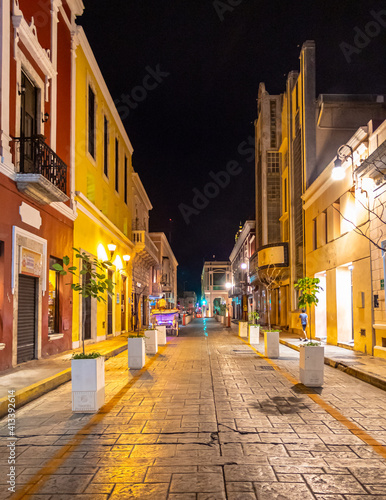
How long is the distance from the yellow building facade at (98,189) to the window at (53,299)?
970 mm

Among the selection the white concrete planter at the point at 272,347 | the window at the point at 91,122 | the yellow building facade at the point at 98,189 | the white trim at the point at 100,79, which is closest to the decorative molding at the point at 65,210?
the yellow building facade at the point at 98,189

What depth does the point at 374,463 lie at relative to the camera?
5125mm

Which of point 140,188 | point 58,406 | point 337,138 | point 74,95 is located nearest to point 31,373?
point 58,406

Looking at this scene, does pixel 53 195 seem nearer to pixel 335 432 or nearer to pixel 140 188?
pixel 335 432

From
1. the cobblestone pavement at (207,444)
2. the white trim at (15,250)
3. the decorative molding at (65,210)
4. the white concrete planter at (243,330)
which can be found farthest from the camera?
the white concrete planter at (243,330)

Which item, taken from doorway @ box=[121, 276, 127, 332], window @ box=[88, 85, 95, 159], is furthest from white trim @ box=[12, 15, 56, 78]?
doorway @ box=[121, 276, 127, 332]

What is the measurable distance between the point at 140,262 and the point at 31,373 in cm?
2713

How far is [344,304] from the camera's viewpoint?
1917cm

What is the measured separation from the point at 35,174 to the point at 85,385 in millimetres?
6512

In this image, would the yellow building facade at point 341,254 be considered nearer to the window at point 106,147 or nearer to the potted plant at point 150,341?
the potted plant at point 150,341

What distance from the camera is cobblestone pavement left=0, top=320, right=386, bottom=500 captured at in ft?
14.6

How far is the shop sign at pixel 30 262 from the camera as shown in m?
12.9

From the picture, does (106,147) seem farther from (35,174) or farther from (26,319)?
(26,319)

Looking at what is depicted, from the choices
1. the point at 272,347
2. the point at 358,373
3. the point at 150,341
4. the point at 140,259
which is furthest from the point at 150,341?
the point at 140,259
